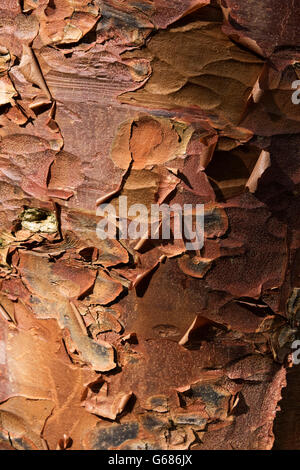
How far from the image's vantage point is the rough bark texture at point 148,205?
76 centimetres

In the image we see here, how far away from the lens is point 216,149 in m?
0.78

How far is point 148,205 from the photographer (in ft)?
2.60

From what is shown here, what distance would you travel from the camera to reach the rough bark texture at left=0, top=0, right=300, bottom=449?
0.76 meters

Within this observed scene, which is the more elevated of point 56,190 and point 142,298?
point 56,190

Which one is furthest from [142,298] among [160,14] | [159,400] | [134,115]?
[160,14]

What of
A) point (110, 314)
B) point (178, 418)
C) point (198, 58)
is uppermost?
point (198, 58)

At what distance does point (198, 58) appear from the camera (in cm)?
76

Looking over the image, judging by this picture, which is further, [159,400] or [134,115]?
[159,400]

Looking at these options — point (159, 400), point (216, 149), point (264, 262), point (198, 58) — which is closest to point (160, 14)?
point (198, 58)

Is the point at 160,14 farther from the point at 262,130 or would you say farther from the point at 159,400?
the point at 159,400

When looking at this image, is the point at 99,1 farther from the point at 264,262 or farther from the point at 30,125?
the point at 264,262

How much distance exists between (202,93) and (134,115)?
11 centimetres

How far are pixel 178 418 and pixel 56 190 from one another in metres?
0.44

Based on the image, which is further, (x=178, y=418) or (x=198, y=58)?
(x=178, y=418)
